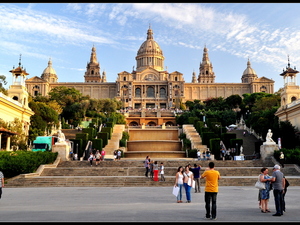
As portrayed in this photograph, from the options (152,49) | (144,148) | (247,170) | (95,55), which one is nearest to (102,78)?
(95,55)

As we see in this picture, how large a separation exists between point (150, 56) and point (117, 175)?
374ft

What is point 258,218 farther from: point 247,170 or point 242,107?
point 242,107

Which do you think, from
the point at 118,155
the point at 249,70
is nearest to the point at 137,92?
the point at 249,70

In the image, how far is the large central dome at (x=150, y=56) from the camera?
136 metres

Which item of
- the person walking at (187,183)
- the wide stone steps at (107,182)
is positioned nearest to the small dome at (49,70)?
the wide stone steps at (107,182)

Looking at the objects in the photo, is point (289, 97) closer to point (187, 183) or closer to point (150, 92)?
point (187, 183)

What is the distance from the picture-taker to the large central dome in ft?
446

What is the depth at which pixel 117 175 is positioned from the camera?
82.4 feet

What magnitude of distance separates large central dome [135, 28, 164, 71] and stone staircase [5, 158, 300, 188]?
4225 inches

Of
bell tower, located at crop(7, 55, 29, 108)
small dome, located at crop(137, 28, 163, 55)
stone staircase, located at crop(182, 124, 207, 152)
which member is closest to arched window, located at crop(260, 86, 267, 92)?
small dome, located at crop(137, 28, 163, 55)

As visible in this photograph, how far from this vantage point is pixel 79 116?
2630 inches

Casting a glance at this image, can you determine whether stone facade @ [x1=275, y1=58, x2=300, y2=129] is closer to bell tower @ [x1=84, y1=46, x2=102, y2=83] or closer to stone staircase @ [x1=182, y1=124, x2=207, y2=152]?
stone staircase @ [x1=182, y1=124, x2=207, y2=152]

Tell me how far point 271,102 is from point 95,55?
9242 cm

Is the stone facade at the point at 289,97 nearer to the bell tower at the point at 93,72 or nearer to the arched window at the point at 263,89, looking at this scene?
the arched window at the point at 263,89
